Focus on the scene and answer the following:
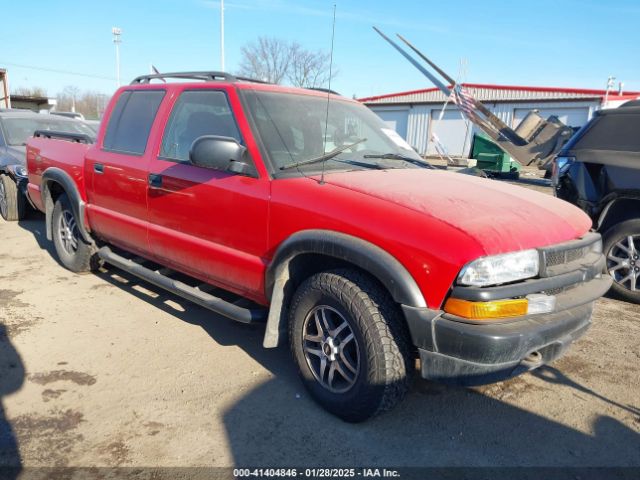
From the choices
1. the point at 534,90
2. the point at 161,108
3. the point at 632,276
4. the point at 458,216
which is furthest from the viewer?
the point at 534,90

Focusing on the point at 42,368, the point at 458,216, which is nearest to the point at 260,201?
the point at 458,216

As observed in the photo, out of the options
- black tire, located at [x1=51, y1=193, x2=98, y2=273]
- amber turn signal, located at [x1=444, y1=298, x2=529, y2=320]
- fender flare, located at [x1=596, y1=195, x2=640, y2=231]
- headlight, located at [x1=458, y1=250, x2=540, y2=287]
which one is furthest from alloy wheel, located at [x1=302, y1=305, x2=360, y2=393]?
fender flare, located at [x1=596, y1=195, x2=640, y2=231]

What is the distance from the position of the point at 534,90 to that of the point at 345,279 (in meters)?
32.5

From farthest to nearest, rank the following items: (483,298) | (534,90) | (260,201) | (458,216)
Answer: (534,90), (260,201), (458,216), (483,298)

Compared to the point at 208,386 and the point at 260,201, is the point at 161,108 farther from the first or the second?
the point at 208,386

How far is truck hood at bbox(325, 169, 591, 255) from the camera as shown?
2.50 m

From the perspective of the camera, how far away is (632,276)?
4902 mm

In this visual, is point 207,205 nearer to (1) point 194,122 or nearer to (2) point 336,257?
(1) point 194,122

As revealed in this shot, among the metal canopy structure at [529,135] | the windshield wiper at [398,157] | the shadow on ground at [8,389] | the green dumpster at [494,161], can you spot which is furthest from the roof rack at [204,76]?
the green dumpster at [494,161]

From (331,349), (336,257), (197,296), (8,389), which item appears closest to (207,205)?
(197,296)

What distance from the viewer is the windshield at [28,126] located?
845 centimetres

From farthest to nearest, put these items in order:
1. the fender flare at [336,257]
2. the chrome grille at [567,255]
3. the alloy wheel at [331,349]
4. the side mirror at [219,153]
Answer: the side mirror at [219,153], the alloy wheel at [331,349], the chrome grille at [567,255], the fender flare at [336,257]

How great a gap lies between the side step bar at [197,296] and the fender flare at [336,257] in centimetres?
19

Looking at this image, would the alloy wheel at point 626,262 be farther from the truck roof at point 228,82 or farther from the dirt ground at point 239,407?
the truck roof at point 228,82
